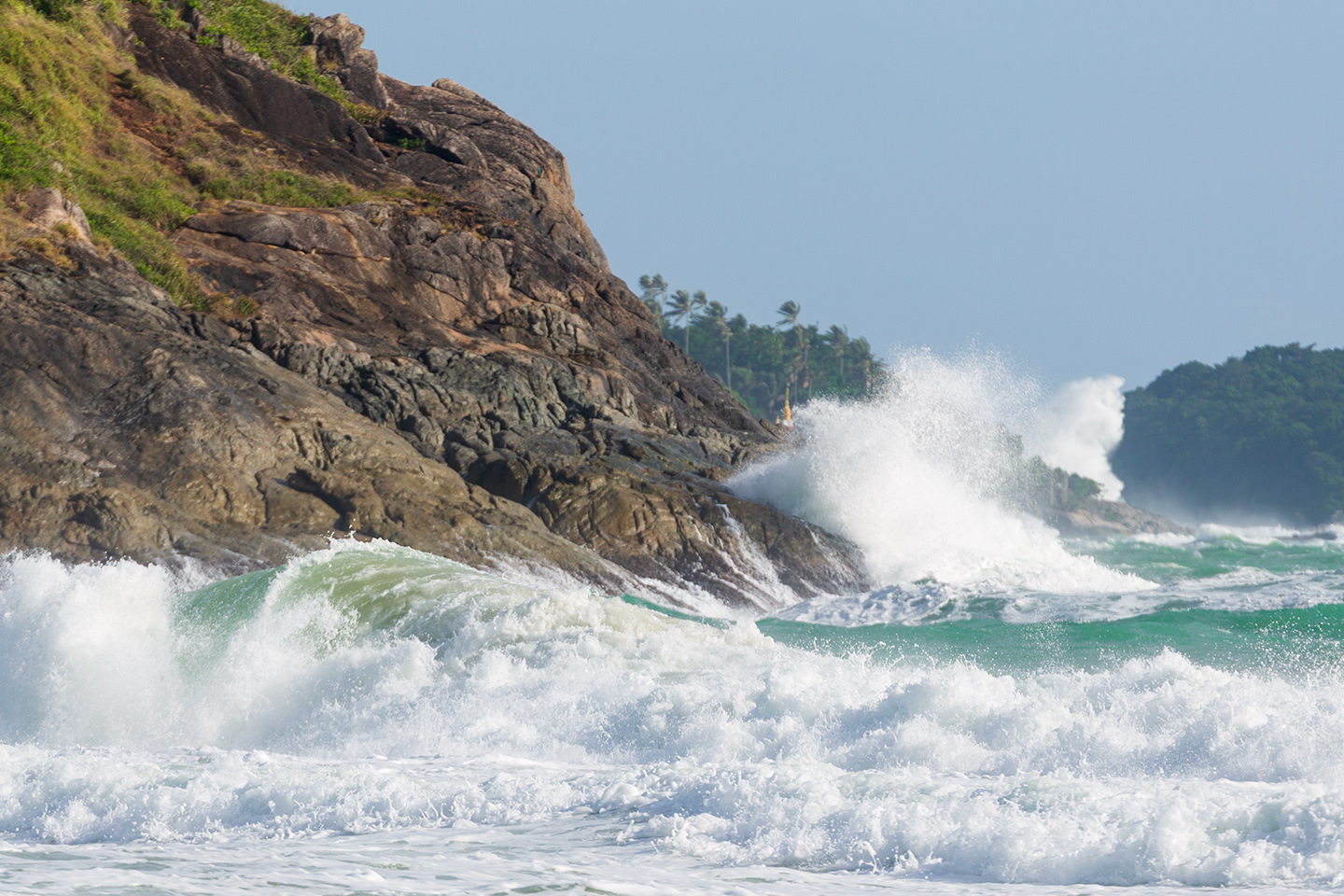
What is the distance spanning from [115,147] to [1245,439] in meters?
102

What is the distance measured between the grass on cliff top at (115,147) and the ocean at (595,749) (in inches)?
405

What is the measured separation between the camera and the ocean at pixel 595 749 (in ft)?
15.6

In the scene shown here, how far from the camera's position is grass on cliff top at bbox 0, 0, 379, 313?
2053 centimetres

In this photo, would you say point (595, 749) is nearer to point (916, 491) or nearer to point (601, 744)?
point (601, 744)

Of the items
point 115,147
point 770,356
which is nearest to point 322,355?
point 115,147

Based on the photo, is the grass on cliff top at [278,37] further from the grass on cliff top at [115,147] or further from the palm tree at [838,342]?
the palm tree at [838,342]

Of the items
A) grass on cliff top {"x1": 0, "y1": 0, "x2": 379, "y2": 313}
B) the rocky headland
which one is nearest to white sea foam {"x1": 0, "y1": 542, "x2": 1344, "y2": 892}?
the rocky headland

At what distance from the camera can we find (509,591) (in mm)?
10539

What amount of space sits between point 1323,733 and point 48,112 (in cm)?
2436

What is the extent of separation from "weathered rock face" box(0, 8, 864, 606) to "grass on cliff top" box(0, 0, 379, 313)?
0.84 m

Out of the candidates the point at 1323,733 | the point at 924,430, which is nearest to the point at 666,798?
the point at 1323,733

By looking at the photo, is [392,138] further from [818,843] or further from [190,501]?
[818,843]

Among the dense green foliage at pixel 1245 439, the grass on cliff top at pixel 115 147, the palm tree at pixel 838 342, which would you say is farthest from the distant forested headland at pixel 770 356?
the grass on cliff top at pixel 115 147

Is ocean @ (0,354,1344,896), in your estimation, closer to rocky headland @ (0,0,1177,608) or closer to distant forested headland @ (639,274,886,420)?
rocky headland @ (0,0,1177,608)
